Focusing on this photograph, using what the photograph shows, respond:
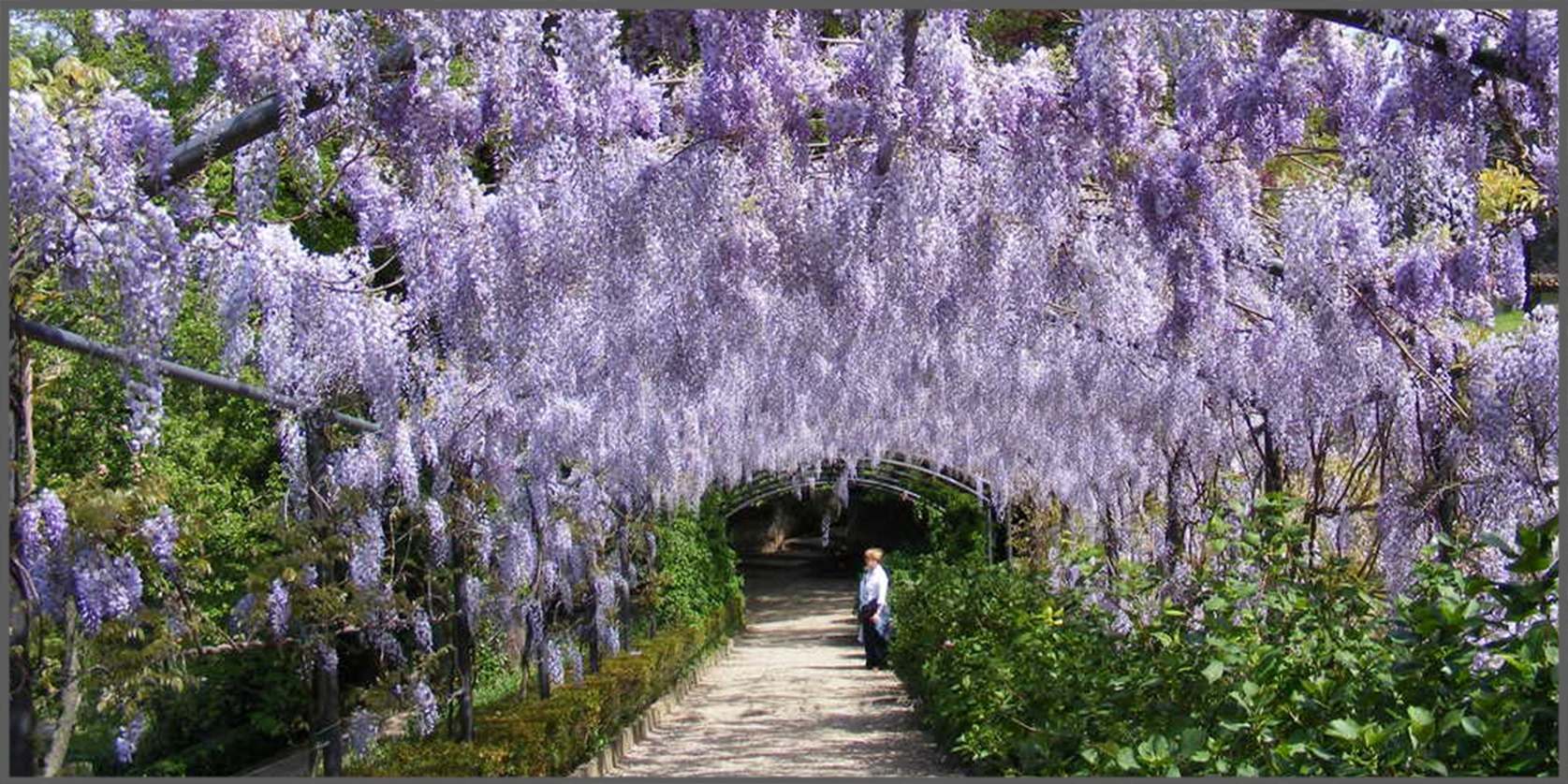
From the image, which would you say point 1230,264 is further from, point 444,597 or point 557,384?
point 444,597

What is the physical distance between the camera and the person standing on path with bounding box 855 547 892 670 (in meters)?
12.7

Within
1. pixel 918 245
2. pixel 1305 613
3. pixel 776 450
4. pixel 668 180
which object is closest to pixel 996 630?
pixel 918 245

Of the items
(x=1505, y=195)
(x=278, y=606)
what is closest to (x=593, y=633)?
(x=278, y=606)

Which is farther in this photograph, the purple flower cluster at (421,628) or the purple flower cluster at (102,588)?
the purple flower cluster at (421,628)

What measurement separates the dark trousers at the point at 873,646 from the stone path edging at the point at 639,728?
5.42ft

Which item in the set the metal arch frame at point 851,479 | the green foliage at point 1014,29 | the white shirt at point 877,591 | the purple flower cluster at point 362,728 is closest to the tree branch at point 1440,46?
the purple flower cluster at point 362,728

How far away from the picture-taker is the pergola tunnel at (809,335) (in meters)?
3.36

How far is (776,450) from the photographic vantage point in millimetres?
14414

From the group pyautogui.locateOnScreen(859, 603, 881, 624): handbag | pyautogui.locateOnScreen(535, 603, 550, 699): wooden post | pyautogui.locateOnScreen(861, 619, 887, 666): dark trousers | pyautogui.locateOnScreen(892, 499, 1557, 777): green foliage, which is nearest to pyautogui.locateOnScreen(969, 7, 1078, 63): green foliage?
pyautogui.locateOnScreen(535, 603, 550, 699): wooden post

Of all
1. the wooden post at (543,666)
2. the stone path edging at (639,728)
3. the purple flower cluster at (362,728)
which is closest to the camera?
the purple flower cluster at (362,728)

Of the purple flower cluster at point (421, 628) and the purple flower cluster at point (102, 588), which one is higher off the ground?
the purple flower cluster at point (102, 588)

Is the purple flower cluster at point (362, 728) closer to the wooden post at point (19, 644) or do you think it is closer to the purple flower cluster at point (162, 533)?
the purple flower cluster at point (162, 533)

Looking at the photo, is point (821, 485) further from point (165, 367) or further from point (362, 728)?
point (165, 367)

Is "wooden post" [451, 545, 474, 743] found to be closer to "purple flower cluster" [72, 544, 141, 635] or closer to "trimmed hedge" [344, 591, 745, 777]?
"trimmed hedge" [344, 591, 745, 777]
